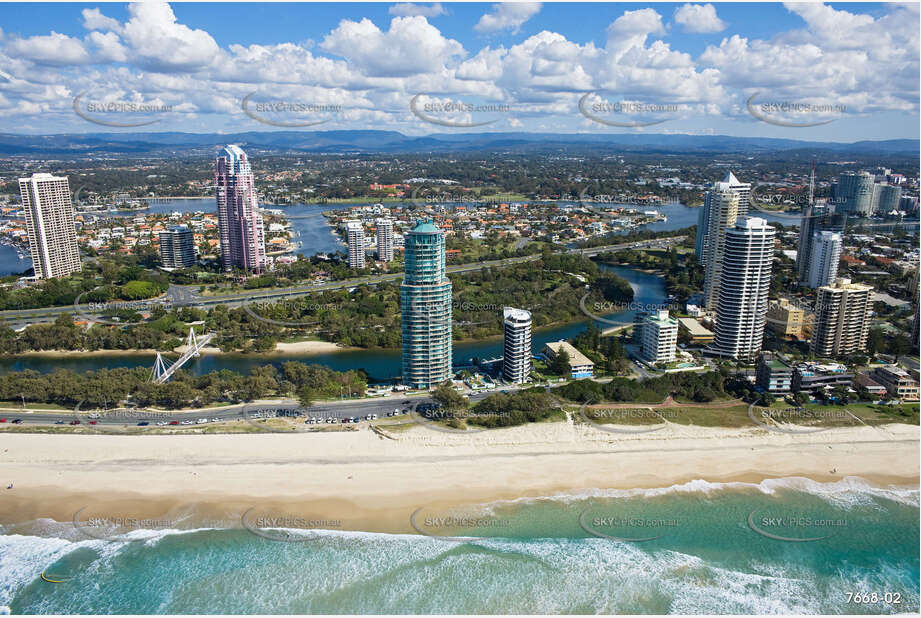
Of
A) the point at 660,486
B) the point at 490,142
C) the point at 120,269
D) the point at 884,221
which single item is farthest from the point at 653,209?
the point at 490,142

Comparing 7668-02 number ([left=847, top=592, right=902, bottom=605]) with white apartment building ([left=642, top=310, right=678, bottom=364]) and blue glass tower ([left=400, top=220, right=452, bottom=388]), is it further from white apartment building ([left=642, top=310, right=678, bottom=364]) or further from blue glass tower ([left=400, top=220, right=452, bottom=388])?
blue glass tower ([left=400, top=220, right=452, bottom=388])

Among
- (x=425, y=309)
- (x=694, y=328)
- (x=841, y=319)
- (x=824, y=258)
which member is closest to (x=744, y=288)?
(x=694, y=328)

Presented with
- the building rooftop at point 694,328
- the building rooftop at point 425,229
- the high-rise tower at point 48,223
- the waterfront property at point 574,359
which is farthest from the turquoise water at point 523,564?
the high-rise tower at point 48,223

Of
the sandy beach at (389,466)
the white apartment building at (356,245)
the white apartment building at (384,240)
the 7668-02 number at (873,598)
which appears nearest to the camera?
the 7668-02 number at (873,598)

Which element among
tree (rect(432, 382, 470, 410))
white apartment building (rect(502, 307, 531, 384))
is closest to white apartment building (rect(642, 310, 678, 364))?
white apartment building (rect(502, 307, 531, 384))

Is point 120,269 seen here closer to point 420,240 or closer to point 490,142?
point 420,240

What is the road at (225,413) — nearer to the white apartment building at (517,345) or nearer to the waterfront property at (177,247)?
the white apartment building at (517,345)

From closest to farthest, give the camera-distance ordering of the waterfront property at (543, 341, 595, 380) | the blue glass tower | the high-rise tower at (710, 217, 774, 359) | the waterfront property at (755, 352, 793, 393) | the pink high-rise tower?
the blue glass tower → the waterfront property at (755, 352, 793, 393) → the waterfront property at (543, 341, 595, 380) → the high-rise tower at (710, 217, 774, 359) → the pink high-rise tower
